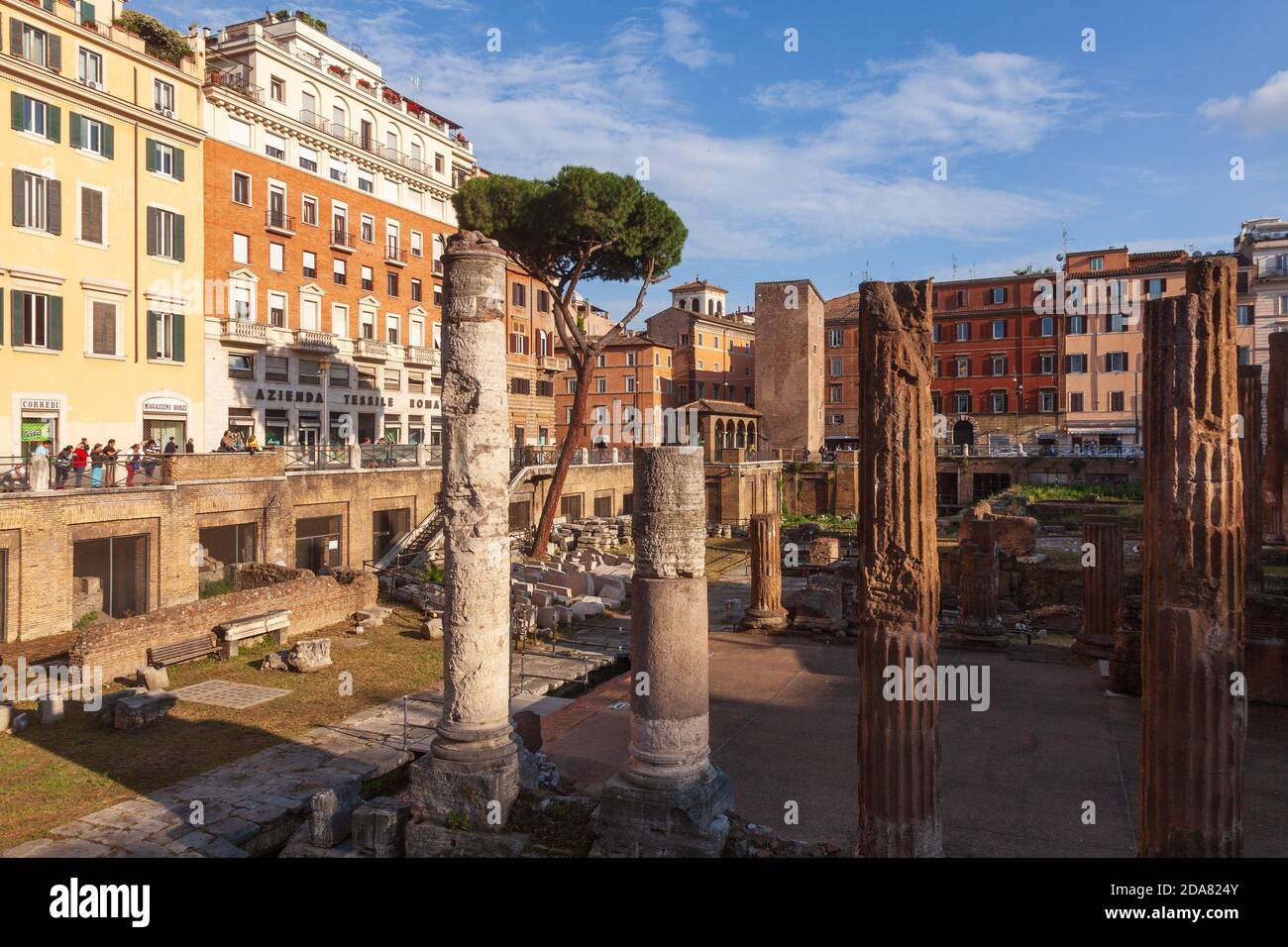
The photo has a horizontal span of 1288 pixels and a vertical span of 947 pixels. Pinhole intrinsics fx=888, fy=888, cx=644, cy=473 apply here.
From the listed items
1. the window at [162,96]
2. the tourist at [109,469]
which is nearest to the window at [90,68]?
the window at [162,96]

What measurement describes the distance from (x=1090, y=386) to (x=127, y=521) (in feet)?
151

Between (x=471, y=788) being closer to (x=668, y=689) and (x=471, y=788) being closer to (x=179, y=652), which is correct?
(x=668, y=689)

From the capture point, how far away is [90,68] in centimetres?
2305

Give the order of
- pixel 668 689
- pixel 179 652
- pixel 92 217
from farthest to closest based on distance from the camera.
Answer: pixel 92 217
pixel 179 652
pixel 668 689

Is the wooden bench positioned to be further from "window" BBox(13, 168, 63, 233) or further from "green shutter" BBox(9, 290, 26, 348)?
"window" BBox(13, 168, 63, 233)

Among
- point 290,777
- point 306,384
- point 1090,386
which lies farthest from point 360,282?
point 1090,386

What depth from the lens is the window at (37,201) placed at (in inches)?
822

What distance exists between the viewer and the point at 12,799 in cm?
970

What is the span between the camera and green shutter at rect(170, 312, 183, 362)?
25.2m

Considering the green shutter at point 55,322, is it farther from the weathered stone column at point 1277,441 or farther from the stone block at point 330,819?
the weathered stone column at point 1277,441

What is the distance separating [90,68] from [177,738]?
19.7 meters

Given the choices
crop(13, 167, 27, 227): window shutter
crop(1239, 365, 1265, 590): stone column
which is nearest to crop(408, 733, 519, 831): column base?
crop(1239, 365, 1265, 590): stone column

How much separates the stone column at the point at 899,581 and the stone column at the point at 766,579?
38.9ft

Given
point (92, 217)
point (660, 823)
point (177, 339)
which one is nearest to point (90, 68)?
point (92, 217)
